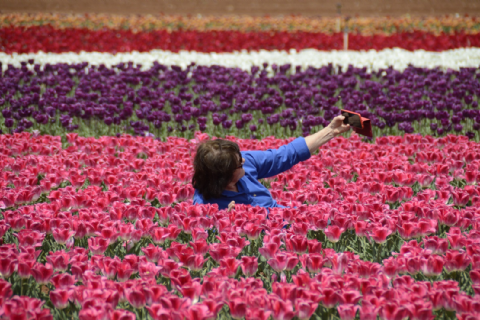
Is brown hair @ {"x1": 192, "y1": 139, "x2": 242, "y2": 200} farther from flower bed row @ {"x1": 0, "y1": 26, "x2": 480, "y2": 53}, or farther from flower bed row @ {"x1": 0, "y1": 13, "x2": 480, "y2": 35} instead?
flower bed row @ {"x1": 0, "y1": 13, "x2": 480, "y2": 35}

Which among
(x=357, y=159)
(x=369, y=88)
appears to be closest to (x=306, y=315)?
(x=357, y=159)

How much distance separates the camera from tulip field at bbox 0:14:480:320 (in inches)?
94.1

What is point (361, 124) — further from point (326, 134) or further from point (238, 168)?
point (238, 168)

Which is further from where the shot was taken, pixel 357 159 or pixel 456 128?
pixel 456 128

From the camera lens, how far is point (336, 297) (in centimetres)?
236

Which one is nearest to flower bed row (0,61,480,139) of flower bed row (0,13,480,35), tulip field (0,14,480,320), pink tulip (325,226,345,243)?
tulip field (0,14,480,320)

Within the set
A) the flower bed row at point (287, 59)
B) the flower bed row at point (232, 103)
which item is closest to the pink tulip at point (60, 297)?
the flower bed row at point (232, 103)

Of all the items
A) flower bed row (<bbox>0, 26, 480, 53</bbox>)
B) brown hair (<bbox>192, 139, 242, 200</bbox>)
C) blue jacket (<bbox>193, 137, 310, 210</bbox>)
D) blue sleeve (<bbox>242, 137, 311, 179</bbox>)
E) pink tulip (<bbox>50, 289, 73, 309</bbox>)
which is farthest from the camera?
flower bed row (<bbox>0, 26, 480, 53</bbox>)

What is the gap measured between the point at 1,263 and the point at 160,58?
987 cm

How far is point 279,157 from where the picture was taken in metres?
4.15

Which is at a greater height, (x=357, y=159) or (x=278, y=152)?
(x=278, y=152)

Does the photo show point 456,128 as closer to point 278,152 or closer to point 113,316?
point 278,152

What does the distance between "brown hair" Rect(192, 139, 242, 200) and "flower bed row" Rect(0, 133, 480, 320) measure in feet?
0.79

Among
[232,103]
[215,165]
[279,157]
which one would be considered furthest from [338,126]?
[232,103]
